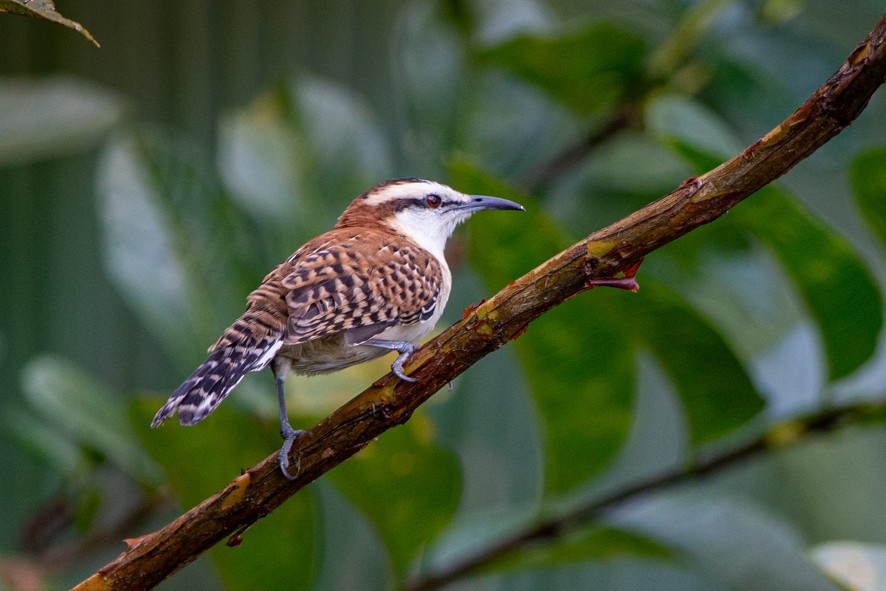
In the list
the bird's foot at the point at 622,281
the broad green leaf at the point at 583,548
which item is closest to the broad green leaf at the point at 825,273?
the broad green leaf at the point at 583,548

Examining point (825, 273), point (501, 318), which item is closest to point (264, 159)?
point (825, 273)

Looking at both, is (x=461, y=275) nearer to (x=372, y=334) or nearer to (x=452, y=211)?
(x=452, y=211)

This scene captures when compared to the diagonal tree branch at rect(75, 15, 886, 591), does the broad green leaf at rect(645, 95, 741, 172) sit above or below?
above

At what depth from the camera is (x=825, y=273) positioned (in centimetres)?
170

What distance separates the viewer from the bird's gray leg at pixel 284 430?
3.37 ft

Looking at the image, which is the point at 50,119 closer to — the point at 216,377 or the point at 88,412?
the point at 88,412

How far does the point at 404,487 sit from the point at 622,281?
944 mm

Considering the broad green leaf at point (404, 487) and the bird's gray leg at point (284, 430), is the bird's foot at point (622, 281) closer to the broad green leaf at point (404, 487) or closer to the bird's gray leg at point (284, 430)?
the bird's gray leg at point (284, 430)

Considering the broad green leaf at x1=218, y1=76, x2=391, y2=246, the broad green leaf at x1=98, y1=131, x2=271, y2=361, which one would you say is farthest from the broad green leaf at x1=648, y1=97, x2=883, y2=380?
the broad green leaf at x1=98, y1=131, x2=271, y2=361

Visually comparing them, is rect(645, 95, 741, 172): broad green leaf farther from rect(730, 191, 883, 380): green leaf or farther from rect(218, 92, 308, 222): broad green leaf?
rect(218, 92, 308, 222): broad green leaf

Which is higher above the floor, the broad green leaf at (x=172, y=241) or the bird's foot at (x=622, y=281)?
the bird's foot at (x=622, y=281)

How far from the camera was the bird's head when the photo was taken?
1964mm

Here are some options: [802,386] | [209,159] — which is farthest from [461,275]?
[802,386]

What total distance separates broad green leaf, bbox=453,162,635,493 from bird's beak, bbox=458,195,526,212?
62 mm
